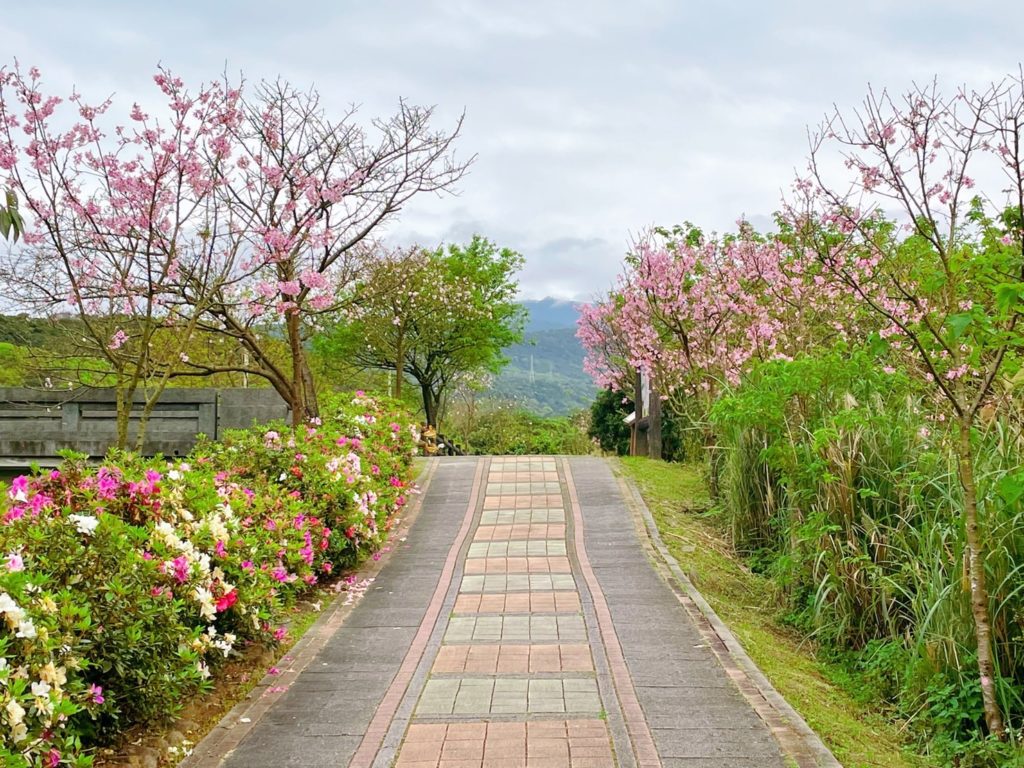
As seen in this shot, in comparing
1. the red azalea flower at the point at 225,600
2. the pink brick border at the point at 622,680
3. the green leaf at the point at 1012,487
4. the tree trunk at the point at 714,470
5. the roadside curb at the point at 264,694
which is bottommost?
the roadside curb at the point at 264,694

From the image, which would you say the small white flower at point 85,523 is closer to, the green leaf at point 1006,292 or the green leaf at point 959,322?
the green leaf at point 959,322

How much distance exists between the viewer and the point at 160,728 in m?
4.22

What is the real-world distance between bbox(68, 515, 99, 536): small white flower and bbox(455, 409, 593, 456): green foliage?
58.0ft

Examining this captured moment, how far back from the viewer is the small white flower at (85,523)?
400 cm

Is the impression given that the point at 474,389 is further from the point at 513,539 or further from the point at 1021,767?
the point at 1021,767

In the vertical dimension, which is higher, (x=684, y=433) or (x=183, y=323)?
(x=183, y=323)

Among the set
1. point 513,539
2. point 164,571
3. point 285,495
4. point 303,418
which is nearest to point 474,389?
point 303,418

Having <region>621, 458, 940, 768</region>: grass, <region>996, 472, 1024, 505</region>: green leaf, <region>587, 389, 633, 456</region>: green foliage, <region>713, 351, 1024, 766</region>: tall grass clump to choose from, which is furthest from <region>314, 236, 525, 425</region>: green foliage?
<region>996, 472, 1024, 505</region>: green leaf

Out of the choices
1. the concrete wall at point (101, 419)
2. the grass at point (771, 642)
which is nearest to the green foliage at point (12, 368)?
the concrete wall at point (101, 419)

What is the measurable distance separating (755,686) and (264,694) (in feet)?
8.84

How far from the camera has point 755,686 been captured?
4.96m

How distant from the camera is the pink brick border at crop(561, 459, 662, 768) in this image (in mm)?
4121

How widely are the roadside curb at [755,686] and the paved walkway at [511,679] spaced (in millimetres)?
36

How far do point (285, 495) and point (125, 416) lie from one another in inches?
74.6
